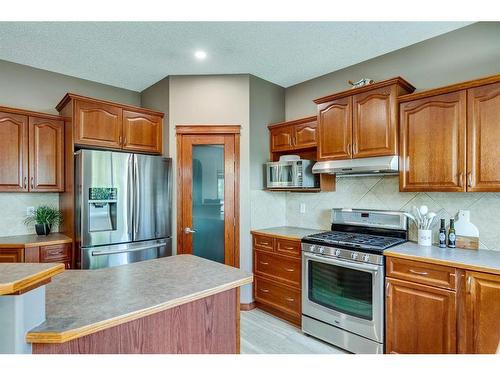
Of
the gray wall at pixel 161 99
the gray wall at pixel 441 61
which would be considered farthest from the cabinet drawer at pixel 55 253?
the gray wall at pixel 441 61

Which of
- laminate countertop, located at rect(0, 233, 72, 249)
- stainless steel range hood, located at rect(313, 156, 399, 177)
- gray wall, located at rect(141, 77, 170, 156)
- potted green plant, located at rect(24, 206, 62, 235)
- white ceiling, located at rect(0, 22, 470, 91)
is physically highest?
white ceiling, located at rect(0, 22, 470, 91)

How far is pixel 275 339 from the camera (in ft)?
8.83

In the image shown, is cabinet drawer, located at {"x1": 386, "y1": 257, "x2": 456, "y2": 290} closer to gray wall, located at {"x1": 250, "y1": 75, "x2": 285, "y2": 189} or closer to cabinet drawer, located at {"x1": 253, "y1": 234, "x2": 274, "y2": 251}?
cabinet drawer, located at {"x1": 253, "y1": 234, "x2": 274, "y2": 251}

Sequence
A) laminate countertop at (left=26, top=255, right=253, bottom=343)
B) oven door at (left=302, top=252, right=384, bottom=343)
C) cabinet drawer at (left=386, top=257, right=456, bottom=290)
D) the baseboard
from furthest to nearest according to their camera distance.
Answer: the baseboard < oven door at (left=302, top=252, right=384, bottom=343) < cabinet drawer at (left=386, top=257, right=456, bottom=290) < laminate countertop at (left=26, top=255, right=253, bottom=343)

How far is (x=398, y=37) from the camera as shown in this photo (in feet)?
8.69

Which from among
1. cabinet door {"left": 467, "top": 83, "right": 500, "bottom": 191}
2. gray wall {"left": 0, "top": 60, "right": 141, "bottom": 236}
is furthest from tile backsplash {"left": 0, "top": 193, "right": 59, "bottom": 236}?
cabinet door {"left": 467, "top": 83, "right": 500, "bottom": 191}

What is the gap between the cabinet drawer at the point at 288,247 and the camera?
2923mm

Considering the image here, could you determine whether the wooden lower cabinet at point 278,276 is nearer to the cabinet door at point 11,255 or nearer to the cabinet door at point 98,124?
the cabinet door at point 98,124

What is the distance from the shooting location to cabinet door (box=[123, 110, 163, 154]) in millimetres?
3311

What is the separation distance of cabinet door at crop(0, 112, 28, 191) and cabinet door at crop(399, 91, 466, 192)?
3688 millimetres

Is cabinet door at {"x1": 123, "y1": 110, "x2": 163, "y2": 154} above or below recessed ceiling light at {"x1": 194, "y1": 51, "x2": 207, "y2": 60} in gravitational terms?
below

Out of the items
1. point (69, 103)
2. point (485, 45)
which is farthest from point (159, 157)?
point (485, 45)

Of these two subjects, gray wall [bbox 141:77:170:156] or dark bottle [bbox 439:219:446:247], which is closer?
dark bottle [bbox 439:219:446:247]
